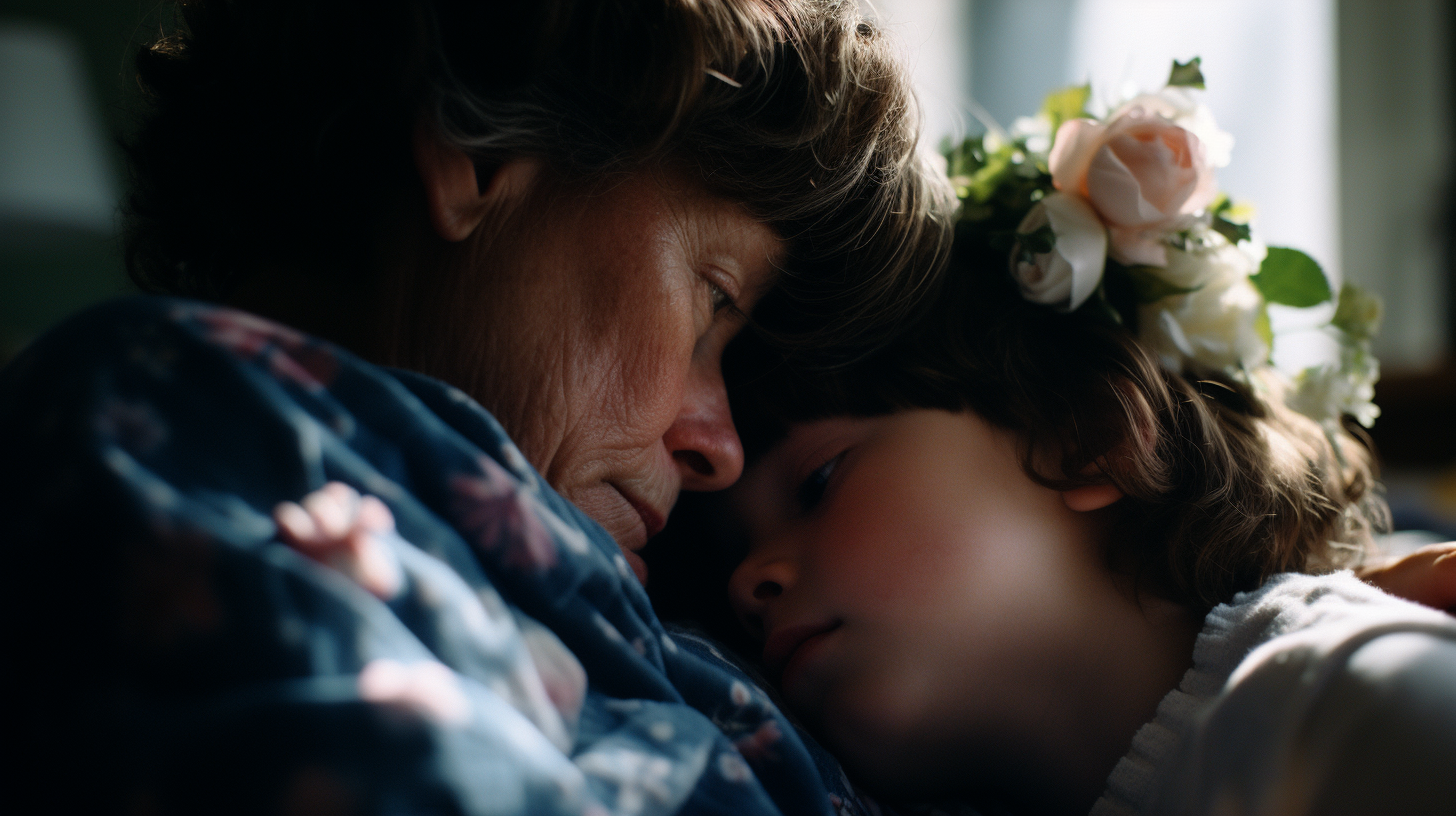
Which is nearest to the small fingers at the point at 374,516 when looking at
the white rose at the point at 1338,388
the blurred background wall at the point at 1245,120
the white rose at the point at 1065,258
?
the white rose at the point at 1065,258

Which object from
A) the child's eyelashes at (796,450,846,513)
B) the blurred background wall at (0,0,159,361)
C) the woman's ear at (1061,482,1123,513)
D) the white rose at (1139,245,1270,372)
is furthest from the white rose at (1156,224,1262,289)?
the blurred background wall at (0,0,159,361)

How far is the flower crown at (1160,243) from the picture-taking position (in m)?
0.93

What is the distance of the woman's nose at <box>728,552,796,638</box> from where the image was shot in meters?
0.91

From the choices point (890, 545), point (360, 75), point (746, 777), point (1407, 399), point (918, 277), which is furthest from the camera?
point (1407, 399)

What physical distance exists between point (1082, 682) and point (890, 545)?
220mm

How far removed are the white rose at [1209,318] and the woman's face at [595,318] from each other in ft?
1.56

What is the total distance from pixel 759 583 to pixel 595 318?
0.33 meters

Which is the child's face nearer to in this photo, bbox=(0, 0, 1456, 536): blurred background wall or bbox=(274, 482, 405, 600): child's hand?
bbox=(274, 482, 405, 600): child's hand

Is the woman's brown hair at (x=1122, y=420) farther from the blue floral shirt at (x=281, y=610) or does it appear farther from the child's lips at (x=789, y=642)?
the blue floral shirt at (x=281, y=610)

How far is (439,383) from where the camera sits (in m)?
0.56

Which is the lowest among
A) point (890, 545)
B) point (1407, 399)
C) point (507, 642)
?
point (1407, 399)

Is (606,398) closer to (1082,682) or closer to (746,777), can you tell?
(746,777)

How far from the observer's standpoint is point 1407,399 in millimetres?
3182

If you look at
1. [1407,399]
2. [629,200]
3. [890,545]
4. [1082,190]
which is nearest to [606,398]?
[629,200]
